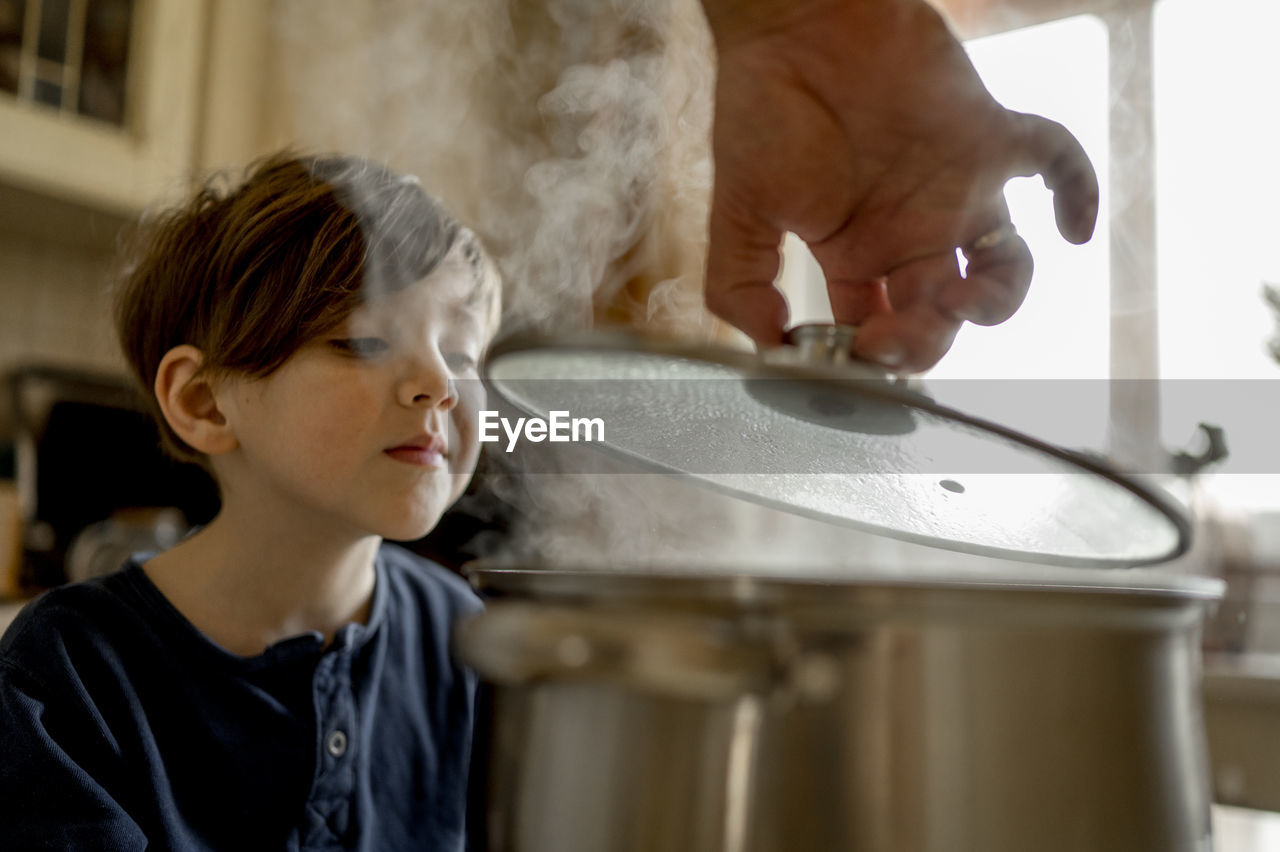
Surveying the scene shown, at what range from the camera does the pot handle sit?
285 millimetres

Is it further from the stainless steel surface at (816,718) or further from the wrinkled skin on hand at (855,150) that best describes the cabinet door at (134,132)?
the stainless steel surface at (816,718)

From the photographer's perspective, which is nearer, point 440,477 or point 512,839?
point 512,839

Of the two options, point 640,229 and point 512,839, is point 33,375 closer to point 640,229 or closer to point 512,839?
point 640,229

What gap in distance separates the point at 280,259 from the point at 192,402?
11 centimetres

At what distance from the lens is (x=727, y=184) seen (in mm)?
508

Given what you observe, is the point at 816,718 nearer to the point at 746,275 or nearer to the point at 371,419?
the point at 746,275

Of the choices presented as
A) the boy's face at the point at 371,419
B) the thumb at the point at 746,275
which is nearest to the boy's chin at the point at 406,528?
the boy's face at the point at 371,419

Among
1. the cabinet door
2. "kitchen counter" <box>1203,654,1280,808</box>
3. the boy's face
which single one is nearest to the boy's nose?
the boy's face

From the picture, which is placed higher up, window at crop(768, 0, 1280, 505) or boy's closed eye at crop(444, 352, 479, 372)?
window at crop(768, 0, 1280, 505)

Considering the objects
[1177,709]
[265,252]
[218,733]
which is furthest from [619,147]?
[1177,709]

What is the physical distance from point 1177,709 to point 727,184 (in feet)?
1.00

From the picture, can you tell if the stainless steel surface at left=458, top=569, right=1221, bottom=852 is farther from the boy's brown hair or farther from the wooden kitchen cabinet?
the wooden kitchen cabinet

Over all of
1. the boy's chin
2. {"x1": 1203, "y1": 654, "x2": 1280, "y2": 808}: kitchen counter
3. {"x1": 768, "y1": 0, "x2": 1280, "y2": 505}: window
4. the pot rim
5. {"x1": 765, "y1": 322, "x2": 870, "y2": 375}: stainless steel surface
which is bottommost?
{"x1": 1203, "y1": 654, "x2": 1280, "y2": 808}: kitchen counter

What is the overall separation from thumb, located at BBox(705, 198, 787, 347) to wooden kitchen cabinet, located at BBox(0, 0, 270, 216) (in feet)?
3.69
